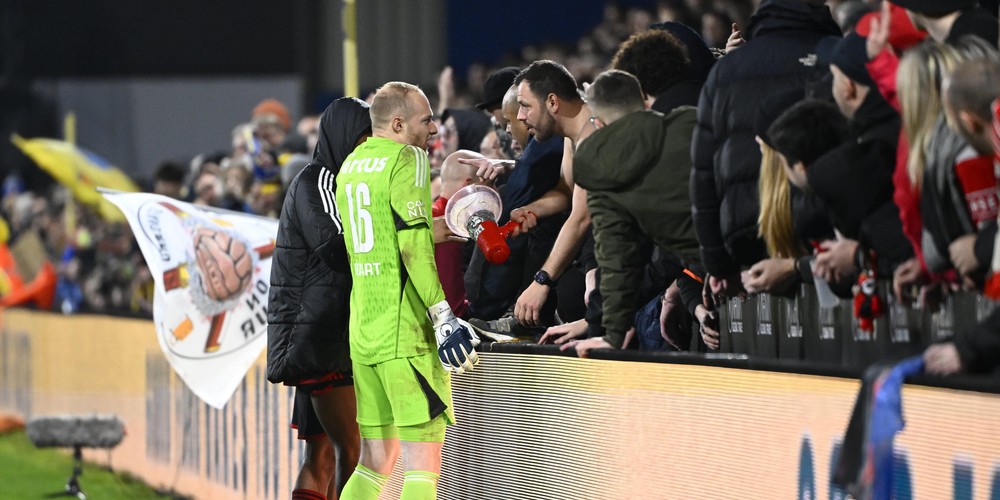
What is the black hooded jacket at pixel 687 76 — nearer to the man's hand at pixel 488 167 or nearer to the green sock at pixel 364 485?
the man's hand at pixel 488 167

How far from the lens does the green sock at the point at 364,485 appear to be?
242 inches

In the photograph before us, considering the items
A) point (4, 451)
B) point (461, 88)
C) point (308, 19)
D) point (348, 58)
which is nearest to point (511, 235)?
point (348, 58)

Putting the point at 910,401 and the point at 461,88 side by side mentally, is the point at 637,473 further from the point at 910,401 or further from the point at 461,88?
the point at 461,88

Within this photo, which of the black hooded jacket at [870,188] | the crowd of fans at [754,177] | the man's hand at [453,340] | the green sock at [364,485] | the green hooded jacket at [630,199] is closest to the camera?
the crowd of fans at [754,177]

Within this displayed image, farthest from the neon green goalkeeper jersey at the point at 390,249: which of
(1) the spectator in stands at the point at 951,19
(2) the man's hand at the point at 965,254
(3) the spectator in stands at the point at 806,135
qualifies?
(2) the man's hand at the point at 965,254

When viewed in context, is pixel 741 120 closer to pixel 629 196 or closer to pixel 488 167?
pixel 629 196

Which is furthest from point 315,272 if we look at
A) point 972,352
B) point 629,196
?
point 972,352

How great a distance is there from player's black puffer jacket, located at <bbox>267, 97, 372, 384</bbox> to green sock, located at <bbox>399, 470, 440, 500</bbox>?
2.63ft

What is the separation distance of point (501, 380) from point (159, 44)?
879 inches

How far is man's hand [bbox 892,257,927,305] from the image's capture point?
4117 millimetres

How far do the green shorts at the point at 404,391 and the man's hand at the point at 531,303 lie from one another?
579 mm

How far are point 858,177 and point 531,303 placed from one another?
2369 millimetres

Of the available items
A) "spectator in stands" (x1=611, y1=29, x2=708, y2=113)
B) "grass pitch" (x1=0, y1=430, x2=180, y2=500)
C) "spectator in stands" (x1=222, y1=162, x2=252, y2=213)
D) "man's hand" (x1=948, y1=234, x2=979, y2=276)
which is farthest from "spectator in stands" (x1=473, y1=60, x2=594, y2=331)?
"spectator in stands" (x1=222, y1=162, x2=252, y2=213)

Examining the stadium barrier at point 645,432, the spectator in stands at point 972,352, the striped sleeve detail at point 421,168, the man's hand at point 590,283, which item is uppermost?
the striped sleeve detail at point 421,168
